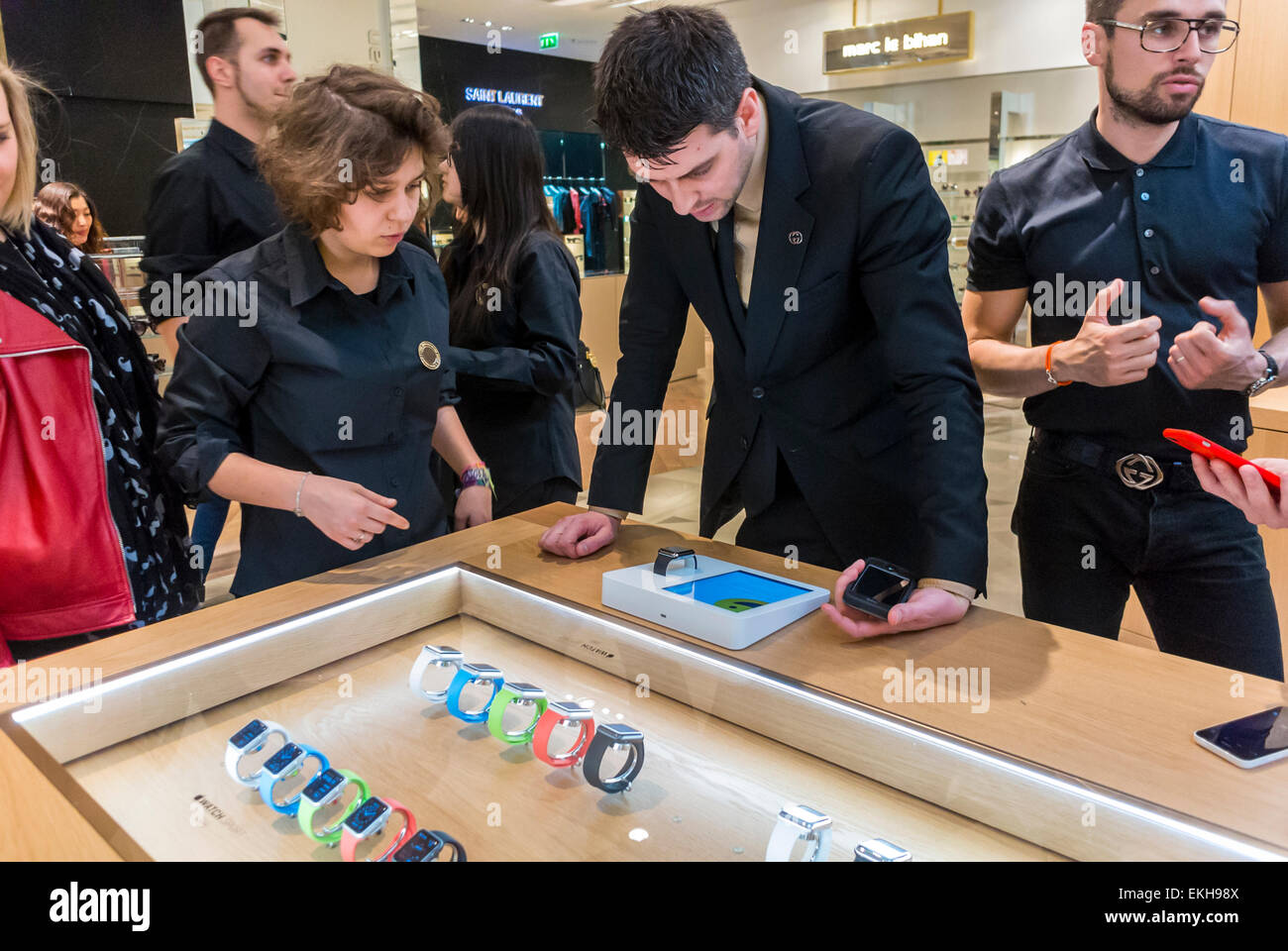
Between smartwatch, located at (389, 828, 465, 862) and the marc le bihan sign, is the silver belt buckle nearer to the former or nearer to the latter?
smartwatch, located at (389, 828, 465, 862)

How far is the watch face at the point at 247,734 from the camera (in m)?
1.10

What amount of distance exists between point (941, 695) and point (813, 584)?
1.26 feet

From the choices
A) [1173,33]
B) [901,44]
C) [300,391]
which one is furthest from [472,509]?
[901,44]

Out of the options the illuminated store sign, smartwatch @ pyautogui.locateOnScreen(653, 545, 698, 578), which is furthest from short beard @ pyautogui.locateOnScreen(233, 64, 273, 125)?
the illuminated store sign

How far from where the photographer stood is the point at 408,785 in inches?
42.6

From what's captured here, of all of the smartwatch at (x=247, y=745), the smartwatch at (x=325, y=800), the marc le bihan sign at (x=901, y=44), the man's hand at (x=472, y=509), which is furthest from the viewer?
the marc le bihan sign at (x=901, y=44)

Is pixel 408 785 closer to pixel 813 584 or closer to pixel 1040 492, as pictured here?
pixel 813 584

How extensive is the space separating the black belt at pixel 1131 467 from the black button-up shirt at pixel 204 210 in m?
A: 1.97

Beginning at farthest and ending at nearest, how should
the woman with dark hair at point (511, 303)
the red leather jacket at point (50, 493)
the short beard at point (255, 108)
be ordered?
the woman with dark hair at point (511, 303), the short beard at point (255, 108), the red leather jacket at point (50, 493)

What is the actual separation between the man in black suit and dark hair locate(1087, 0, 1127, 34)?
65 centimetres

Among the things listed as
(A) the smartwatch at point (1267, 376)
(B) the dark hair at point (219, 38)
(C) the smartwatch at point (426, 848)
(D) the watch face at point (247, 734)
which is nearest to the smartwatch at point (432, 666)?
(D) the watch face at point (247, 734)

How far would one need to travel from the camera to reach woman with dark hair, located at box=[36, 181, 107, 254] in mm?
3606

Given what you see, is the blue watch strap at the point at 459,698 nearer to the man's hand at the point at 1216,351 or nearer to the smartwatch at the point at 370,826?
the smartwatch at the point at 370,826
